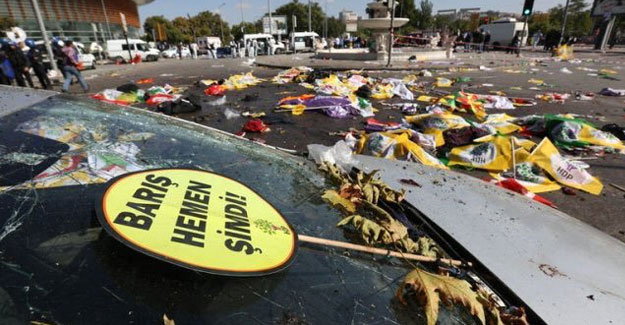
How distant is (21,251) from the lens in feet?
2.77

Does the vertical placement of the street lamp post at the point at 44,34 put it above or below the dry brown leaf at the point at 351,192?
above

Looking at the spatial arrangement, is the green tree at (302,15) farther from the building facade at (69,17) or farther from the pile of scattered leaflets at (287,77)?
the pile of scattered leaflets at (287,77)

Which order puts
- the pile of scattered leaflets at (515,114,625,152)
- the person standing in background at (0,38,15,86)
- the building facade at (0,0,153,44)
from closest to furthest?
1. the pile of scattered leaflets at (515,114,625,152)
2. the person standing in background at (0,38,15,86)
3. the building facade at (0,0,153,44)

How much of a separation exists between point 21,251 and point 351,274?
0.91 meters

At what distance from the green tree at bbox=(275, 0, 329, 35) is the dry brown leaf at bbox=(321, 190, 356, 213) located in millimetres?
82785

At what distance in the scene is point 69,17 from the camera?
3606 cm

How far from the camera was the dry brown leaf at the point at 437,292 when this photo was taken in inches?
39.2

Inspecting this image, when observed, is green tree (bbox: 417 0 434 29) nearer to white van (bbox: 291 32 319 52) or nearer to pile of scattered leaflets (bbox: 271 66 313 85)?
white van (bbox: 291 32 319 52)

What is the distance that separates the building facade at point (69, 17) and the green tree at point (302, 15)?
4267cm

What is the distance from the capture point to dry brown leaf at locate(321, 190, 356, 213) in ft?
4.82

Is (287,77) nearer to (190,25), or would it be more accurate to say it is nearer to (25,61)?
(25,61)

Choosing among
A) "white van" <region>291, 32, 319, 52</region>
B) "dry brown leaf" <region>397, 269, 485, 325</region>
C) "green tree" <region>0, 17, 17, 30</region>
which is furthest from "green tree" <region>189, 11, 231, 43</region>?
"dry brown leaf" <region>397, 269, 485, 325</region>

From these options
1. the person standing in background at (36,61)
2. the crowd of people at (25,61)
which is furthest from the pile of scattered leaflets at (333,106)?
the person standing in background at (36,61)

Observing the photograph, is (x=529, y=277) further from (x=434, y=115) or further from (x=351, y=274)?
(x=434, y=115)
